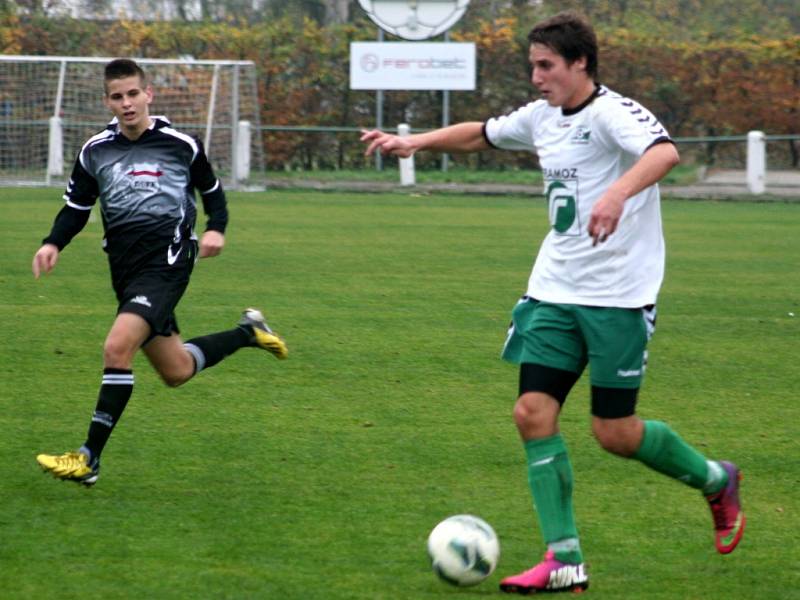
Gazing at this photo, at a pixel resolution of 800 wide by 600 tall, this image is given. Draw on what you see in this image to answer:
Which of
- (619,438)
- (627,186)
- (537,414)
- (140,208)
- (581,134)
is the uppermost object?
(581,134)

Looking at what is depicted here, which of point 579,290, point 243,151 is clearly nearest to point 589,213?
point 579,290

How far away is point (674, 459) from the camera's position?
502cm

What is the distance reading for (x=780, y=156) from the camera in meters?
26.2

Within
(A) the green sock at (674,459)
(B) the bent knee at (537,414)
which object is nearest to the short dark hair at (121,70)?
(B) the bent knee at (537,414)

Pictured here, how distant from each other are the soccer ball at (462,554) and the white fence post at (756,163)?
20.9m

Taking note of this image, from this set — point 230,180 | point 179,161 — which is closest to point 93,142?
point 179,161

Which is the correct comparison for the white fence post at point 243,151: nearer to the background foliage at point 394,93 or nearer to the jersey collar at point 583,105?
the background foliage at point 394,93

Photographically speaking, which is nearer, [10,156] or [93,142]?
[93,142]

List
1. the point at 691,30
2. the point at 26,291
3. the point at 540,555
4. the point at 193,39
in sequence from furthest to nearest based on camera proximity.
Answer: the point at 691,30, the point at 193,39, the point at 26,291, the point at 540,555

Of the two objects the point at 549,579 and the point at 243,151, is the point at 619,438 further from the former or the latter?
the point at 243,151

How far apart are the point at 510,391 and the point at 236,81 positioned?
18.3 metres

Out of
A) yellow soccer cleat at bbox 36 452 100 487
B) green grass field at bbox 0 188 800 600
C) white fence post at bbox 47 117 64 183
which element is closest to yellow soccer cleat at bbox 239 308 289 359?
green grass field at bbox 0 188 800 600

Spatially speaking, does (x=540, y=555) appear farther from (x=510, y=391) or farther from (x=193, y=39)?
(x=193, y=39)

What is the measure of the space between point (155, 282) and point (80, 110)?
1970cm
